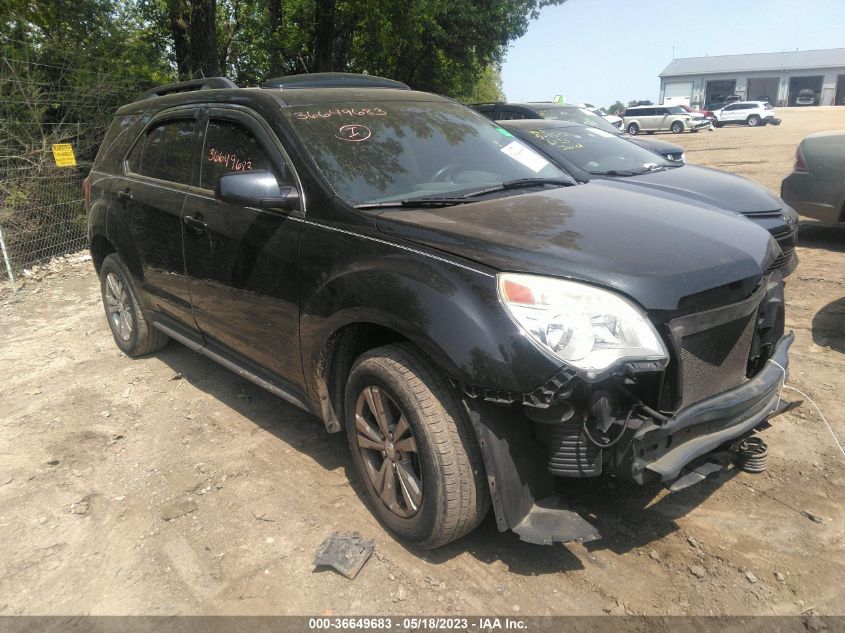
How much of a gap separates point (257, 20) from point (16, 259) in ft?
36.2

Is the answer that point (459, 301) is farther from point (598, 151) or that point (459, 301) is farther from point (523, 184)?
point (598, 151)

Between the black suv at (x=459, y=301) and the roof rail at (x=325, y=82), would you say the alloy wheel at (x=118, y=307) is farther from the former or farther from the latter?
the roof rail at (x=325, y=82)

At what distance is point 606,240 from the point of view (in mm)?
2557

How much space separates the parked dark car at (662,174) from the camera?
5.29 m

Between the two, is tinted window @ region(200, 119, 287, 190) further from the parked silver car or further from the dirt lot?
the parked silver car

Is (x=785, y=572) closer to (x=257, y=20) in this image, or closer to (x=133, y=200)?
(x=133, y=200)

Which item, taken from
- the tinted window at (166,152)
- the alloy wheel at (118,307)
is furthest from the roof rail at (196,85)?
the alloy wheel at (118,307)

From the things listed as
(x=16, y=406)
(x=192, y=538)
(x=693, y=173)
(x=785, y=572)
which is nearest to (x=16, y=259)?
(x=16, y=406)

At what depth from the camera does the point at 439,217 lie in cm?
277

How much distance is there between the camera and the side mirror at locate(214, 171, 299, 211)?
2941 millimetres

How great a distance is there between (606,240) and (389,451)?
1.24m

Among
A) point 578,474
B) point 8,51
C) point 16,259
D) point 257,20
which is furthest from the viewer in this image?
point 257,20

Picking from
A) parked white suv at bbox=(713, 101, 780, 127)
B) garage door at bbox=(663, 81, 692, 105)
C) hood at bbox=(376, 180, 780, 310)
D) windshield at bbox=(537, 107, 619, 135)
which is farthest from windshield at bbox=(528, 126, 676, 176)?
garage door at bbox=(663, 81, 692, 105)

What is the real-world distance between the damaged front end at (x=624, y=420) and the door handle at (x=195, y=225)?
2.06 meters
